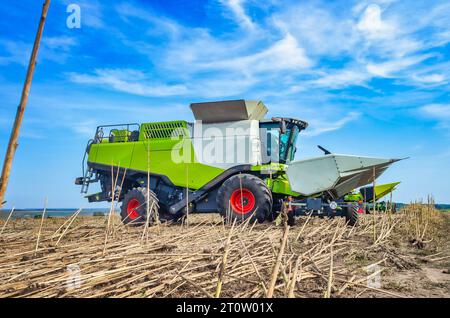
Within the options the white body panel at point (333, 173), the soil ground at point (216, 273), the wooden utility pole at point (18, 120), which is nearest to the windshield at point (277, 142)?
the white body panel at point (333, 173)

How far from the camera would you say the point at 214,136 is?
9773 mm

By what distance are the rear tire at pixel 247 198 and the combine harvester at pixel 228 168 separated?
0.02m

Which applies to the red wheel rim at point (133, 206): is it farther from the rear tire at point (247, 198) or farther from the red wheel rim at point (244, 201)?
the red wheel rim at point (244, 201)

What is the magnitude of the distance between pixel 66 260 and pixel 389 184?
40.2 feet

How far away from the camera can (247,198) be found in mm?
8617

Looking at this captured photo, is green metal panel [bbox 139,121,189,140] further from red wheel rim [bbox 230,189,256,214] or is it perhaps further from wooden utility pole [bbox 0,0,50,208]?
wooden utility pole [bbox 0,0,50,208]

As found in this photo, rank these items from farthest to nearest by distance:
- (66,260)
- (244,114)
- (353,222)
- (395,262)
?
(244,114)
(353,222)
(395,262)
(66,260)

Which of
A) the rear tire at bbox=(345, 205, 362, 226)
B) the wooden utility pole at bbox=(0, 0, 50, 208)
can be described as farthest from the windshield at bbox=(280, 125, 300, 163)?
the wooden utility pole at bbox=(0, 0, 50, 208)

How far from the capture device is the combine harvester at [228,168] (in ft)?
26.5

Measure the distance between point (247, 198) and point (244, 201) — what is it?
10 cm

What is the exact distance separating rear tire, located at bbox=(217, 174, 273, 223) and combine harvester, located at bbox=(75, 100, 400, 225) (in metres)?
0.02

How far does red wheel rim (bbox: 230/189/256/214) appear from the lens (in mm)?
8523

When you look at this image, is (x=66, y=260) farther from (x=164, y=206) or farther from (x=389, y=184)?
(x=389, y=184)
